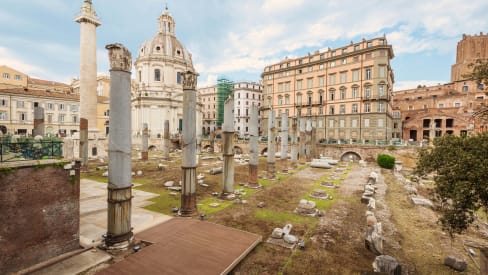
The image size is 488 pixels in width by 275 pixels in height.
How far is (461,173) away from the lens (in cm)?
517

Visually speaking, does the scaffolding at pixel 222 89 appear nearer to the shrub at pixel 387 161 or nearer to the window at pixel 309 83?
the window at pixel 309 83

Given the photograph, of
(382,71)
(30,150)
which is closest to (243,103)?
(382,71)

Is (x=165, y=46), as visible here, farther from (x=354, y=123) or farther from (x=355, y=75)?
(x=354, y=123)

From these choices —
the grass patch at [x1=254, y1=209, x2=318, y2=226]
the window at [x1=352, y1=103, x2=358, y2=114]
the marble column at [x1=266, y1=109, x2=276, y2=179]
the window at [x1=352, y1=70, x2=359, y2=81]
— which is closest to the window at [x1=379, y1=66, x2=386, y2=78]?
the window at [x1=352, y1=70, x2=359, y2=81]

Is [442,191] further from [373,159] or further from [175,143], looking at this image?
[175,143]

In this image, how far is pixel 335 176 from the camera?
2175 centimetres

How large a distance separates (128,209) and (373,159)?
33850mm

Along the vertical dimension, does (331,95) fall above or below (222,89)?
below

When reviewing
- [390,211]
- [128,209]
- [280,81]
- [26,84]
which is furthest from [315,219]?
[26,84]

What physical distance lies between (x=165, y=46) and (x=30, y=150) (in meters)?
54.2

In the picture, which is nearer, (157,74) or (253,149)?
(253,149)

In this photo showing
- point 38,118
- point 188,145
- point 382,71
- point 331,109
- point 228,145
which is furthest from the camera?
point 331,109

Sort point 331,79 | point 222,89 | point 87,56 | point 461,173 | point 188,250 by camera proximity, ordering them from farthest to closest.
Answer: point 222,89, point 331,79, point 87,56, point 188,250, point 461,173

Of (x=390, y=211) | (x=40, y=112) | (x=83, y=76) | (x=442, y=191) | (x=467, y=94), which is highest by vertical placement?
(x=467, y=94)
